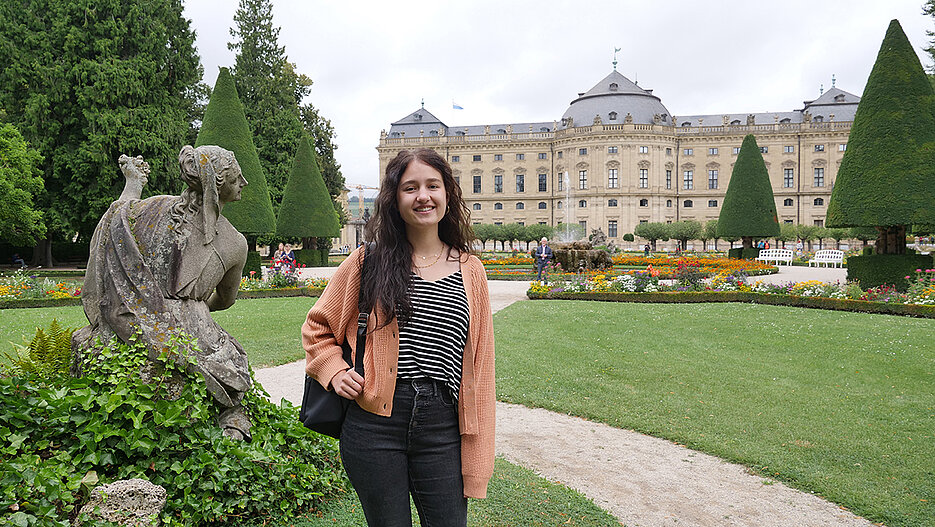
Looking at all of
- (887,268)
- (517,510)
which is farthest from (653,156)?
(517,510)

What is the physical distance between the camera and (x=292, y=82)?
3114 cm

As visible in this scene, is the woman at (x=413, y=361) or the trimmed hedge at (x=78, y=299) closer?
the woman at (x=413, y=361)

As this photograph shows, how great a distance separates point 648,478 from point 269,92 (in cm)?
2958

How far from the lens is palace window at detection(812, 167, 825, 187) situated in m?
52.3

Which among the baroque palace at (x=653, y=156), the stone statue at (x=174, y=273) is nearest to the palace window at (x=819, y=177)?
the baroque palace at (x=653, y=156)

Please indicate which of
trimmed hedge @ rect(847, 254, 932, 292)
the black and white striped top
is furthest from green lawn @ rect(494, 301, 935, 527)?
the black and white striped top

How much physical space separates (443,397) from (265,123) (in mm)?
29696

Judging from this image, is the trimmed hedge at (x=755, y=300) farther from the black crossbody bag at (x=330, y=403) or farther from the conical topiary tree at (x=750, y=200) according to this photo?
the black crossbody bag at (x=330, y=403)

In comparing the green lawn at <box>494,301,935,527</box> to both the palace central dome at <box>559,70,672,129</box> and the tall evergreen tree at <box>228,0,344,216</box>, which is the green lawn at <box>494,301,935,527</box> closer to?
the tall evergreen tree at <box>228,0,344,216</box>

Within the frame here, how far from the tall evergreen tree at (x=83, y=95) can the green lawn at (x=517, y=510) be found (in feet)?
65.2

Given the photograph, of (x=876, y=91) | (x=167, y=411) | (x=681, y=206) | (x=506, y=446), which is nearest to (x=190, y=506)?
(x=167, y=411)

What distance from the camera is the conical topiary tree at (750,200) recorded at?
21781 millimetres

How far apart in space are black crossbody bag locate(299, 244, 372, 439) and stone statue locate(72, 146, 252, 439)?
115 cm

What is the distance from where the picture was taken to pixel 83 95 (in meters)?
19.2
